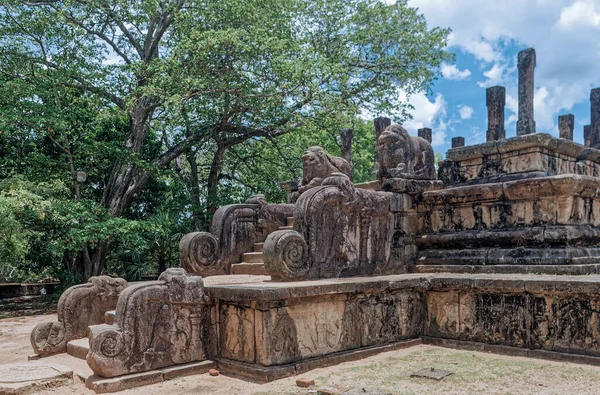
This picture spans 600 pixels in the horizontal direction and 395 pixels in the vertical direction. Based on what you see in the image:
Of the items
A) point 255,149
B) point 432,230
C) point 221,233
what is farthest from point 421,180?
point 255,149

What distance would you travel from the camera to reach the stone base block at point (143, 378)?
4.79m

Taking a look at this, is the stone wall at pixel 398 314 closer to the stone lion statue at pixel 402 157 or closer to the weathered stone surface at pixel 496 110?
the stone lion statue at pixel 402 157

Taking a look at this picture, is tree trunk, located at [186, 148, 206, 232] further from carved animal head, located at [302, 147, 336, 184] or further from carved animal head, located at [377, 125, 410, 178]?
carved animal head, located at [377, 125, 410, 178]

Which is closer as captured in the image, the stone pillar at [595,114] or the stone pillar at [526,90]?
the stone pillar at [526,90]

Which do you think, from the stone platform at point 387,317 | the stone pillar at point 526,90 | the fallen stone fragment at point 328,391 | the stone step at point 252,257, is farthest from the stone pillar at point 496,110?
the fallen stone fragment at point 328,391

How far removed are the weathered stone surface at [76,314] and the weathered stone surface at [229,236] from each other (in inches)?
41.9

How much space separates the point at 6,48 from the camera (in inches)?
525

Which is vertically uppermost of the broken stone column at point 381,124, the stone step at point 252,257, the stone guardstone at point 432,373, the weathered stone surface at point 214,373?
the broken stone column at point 381,124

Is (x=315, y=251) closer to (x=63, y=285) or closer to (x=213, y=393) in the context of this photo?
(x=213, y=393)

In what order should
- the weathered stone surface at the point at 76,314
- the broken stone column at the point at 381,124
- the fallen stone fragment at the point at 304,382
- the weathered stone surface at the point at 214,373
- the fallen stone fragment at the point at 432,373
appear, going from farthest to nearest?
the broken stone column at the point at 381,124 < the weathered stone surface at the point at 76,314 < the weathered stone surface at the point at 214,373 < the fallen stone fragment at the point at 432,373 < the fallen stone fragment at the point at 304,382

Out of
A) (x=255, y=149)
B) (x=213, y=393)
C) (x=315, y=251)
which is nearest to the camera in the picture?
(x=213, y=393)

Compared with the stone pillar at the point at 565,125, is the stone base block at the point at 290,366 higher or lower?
lower

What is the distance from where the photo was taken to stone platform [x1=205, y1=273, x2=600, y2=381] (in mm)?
5160

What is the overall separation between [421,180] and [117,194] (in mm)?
9773
